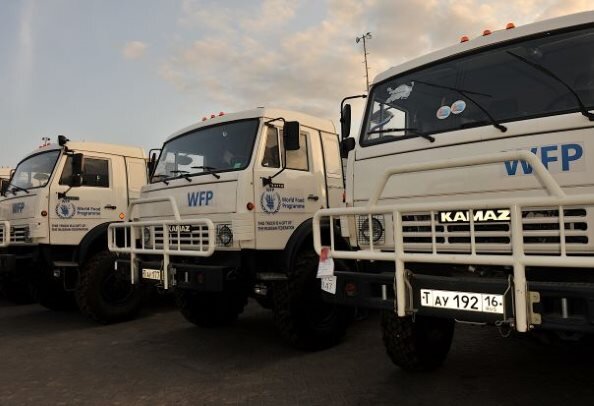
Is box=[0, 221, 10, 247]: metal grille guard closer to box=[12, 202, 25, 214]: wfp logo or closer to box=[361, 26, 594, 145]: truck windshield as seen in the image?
box=[12, 202, 25, 214]: wfp logo

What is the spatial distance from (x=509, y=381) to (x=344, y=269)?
5.21 feet

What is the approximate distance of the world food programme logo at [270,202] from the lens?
4902 millimetres

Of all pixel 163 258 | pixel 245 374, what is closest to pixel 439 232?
pixel 245 374

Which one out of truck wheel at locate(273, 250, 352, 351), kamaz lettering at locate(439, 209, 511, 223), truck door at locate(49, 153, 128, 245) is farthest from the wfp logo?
kamaz lettering at locate(439, 209, 511, 223)

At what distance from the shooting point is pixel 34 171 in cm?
712

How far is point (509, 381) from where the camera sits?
3861 millimetres

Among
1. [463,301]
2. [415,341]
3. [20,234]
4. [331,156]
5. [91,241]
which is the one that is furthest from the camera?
[20,234]

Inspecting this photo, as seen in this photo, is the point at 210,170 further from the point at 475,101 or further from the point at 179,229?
the point at 475,101

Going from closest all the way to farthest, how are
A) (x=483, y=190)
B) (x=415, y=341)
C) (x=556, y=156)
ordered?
(x=556, y=156) < (x=483, y=190) < (x=415, y=341)

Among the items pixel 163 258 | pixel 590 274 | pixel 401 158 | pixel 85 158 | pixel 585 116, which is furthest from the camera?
pixel 85 158

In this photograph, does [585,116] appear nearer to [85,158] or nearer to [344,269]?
[344,269]

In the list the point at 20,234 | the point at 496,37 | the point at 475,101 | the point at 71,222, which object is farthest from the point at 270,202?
the point at 20,234

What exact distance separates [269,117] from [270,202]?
87 cm

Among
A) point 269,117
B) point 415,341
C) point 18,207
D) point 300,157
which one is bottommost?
point 415,341
